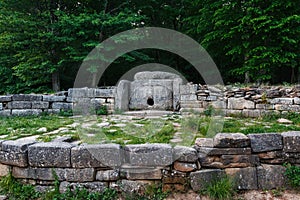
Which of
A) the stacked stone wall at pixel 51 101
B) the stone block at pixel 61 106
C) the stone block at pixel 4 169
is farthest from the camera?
the stone block at pixel 61 106

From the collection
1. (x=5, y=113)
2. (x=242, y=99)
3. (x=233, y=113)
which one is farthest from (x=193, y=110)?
(x=5, y=113)

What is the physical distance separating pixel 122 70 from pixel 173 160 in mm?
10178

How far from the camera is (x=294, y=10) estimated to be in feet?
26.7

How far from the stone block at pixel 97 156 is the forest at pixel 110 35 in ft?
24.0

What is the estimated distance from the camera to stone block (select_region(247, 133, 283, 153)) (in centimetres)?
242

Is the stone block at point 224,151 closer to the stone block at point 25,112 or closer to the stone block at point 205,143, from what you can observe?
the stone block at point 205,143

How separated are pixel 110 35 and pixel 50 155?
346 inches

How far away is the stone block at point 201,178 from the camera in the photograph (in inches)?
91.6

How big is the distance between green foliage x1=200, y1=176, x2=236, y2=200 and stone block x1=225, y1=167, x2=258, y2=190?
0.23ft

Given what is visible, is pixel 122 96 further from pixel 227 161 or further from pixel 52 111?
pixel 227 161

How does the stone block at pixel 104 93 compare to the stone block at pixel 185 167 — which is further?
the stone block at pixel 104 93

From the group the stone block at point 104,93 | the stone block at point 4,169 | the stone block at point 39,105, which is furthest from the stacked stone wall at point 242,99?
the stone block at point 4,169

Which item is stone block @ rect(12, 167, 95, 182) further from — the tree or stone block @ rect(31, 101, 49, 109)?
the tree

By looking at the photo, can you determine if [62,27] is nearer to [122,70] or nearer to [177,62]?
[122,70]
